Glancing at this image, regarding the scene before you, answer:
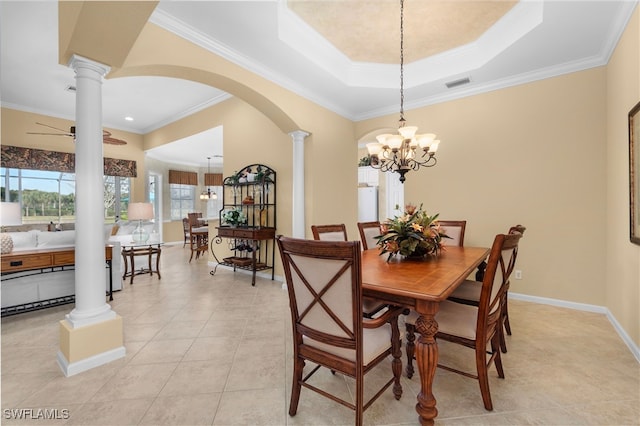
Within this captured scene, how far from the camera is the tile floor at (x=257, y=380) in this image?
1.57 meters

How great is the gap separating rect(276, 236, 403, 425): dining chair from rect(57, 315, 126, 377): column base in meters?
1.55

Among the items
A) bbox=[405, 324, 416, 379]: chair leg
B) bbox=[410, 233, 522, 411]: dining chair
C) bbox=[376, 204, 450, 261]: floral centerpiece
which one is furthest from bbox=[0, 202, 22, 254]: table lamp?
bbox=[410, 233, 522, 411]: dining chair

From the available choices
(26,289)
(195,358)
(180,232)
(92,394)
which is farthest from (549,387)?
(180,232)

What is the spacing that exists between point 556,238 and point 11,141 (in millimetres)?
8818

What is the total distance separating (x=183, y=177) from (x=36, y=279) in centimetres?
639

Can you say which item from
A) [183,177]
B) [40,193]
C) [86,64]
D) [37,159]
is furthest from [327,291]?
[183,177]

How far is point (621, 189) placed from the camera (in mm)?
2551

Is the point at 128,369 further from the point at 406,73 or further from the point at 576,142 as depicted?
the point at 576,142

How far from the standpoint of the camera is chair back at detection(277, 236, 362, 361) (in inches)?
49.3

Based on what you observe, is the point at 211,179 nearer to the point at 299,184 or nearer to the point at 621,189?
the point at 299,184

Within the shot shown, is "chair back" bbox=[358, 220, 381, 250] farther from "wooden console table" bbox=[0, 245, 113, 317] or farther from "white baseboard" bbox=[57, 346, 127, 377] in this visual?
"wooden console table" bbox=[0, 245, 113, 317]

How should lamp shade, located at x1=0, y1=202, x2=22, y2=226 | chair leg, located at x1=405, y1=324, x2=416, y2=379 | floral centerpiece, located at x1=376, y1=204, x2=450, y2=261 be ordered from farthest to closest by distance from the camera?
lamp shade, located at x1=0, y1=202, x2=22, y2=226
floral centerpiece, located at x1=376, y1=204, x2=450, y2=261
chair leg, located at x1=405, y1=324, x2=416, y2=379

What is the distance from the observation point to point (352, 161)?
4.93m

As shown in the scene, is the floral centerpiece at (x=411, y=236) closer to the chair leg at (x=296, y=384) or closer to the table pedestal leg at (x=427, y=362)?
the table pedestal leg at (x=427, y=362)
